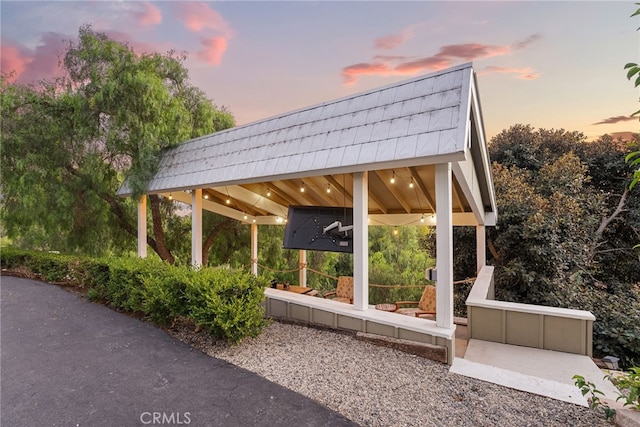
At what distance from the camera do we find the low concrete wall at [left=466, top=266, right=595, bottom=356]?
467cm

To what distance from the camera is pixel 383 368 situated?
381 centimetres

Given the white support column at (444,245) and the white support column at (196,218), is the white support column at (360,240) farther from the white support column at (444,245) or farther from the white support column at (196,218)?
the white support column at (196,218)

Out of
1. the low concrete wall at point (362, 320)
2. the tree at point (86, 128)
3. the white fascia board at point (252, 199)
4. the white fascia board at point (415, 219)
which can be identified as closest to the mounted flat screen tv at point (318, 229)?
the low concrete wall at point (362, 320)

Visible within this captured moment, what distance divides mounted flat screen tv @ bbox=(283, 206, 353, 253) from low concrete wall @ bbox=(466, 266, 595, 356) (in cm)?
258

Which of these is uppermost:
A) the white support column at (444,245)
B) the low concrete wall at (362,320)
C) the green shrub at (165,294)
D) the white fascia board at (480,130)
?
the white fascia board at (480,130)

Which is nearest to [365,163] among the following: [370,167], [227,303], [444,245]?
[370,167]

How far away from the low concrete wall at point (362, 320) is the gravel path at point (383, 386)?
0.22 metres

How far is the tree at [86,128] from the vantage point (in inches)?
331

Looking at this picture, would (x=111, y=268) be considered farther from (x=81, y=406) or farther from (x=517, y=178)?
(x=517, y=178)

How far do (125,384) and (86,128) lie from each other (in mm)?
8033

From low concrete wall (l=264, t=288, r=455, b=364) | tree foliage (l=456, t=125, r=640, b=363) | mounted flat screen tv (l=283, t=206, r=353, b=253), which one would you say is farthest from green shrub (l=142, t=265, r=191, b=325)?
tree foliage (l=456, t=125, r=640, b=363)

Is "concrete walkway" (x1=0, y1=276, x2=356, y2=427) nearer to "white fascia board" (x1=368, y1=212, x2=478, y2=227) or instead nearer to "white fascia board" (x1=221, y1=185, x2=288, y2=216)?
"white fascia board" (x1=221, y1=185, x2=288, y2=216)

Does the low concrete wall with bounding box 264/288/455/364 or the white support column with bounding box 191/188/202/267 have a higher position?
the white support column with bounding box 191/188/202/267

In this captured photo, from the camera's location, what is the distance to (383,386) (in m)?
3.37
